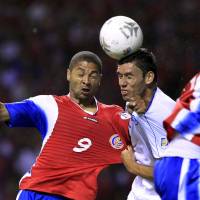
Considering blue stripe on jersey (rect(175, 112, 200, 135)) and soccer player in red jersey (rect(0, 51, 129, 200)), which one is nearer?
blue stripe on jersey (rect(175, 112, 200, 135))

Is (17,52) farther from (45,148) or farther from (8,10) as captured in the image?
(45,148)

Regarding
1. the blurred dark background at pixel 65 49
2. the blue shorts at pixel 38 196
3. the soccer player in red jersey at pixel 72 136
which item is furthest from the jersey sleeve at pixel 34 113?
the blurred dark background at pixel 65 49

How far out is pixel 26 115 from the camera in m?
5.25

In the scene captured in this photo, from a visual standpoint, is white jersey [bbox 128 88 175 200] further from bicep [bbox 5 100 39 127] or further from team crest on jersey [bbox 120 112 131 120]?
bicep [bbox 5 100 39 127]

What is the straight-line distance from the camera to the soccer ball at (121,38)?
499cm

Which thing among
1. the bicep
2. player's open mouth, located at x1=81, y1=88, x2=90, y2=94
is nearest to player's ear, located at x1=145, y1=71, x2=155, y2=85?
player's open mouth, located at x1=81, y1=88, x2=90, y2=94

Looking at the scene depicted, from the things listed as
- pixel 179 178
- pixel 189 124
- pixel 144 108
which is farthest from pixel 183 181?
pixel 144 108

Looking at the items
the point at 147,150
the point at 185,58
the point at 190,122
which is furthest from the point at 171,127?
the point at 185,58

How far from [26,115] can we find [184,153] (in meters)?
1.74

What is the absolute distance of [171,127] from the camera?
12.6ft

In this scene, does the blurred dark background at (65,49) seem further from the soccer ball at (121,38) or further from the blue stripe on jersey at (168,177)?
the blue stripe on jersey at (168,177)

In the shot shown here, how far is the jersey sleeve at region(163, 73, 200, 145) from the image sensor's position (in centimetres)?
376

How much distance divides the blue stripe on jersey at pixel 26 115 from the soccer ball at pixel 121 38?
2.31 feet

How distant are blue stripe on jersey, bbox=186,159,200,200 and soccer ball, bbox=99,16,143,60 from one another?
1.41 metres
